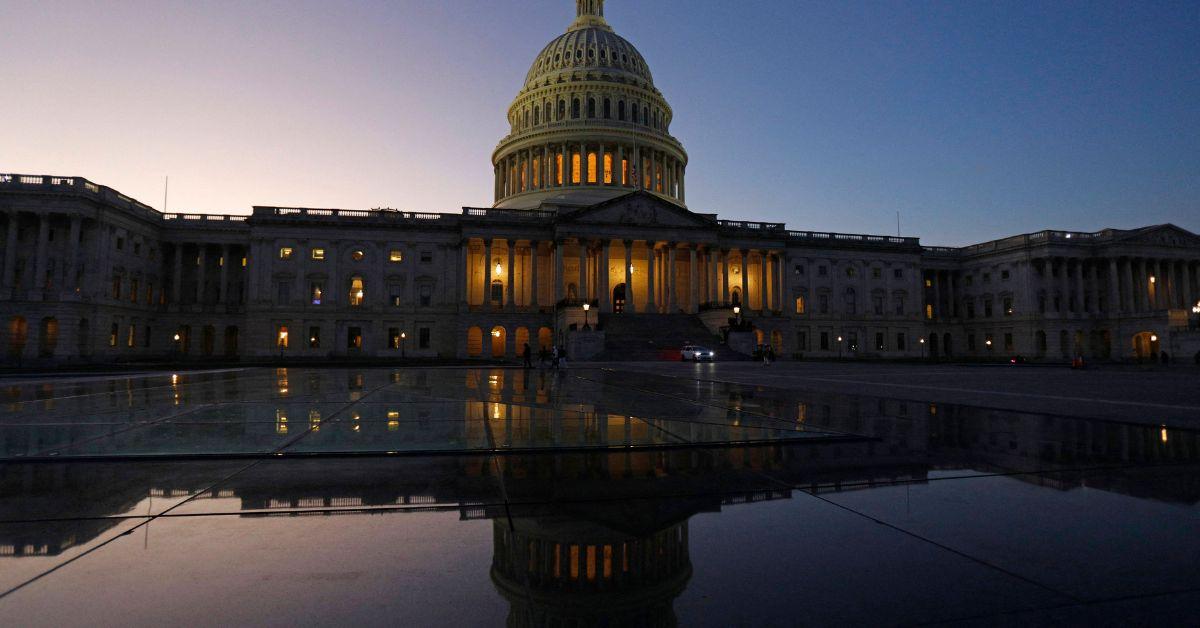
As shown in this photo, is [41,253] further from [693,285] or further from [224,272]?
[693,285]

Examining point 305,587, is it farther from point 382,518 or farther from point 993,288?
point 993,288

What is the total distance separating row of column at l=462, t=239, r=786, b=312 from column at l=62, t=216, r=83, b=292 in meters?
36.6

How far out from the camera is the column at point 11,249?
58.2m

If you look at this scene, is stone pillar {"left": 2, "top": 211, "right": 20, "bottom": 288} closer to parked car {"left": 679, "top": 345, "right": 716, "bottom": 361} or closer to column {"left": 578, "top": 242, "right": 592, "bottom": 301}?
column {"left": 578, "top": 242, "right": 592, "bottom": 301}

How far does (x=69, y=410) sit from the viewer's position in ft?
38.1

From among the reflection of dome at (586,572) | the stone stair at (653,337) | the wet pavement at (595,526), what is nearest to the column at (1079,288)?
the stone stair at (653,337)

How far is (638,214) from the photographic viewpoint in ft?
228

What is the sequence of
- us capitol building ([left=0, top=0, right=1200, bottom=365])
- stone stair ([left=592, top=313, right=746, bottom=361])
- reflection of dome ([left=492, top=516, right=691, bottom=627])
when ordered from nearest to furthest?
reflection of dome ([left=492, top=516, right=691, bottom=627]) < stone stair ([left=592, top=313, right=746, bottom=361]) < us capitol building ([left=0, top=0, right=1200, bottom=365])

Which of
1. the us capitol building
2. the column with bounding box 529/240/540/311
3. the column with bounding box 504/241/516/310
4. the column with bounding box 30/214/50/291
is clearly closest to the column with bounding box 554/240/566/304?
the us capitol building

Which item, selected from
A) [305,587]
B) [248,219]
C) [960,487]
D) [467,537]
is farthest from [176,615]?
[248,219]

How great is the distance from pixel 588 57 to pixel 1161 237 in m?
85.4

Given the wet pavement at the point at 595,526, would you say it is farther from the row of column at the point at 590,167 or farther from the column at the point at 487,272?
the row of column at the point at 590,167

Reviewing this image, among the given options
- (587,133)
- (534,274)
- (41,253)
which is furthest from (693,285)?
(41,253)

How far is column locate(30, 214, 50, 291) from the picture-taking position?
58309mm
